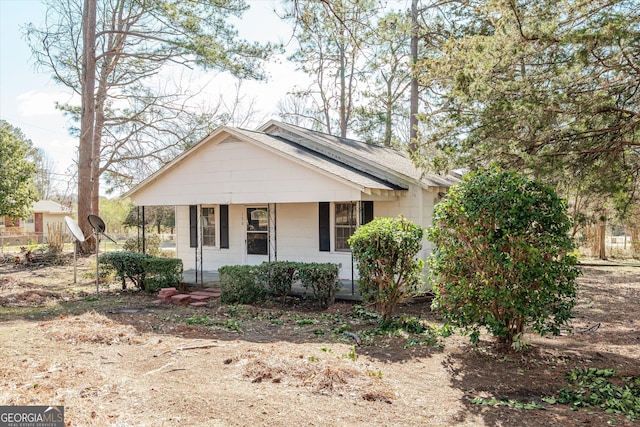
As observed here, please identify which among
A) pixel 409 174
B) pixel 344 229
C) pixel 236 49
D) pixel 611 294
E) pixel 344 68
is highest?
pixel 344 68

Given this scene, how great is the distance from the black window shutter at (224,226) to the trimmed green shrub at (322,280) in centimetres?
523

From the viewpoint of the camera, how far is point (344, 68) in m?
26.7

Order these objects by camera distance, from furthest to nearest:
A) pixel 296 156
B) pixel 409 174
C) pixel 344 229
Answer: pixel 344 229 < pixel 409 174 < pixel 296 156

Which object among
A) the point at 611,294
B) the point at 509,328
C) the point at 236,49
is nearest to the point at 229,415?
the point at 509,328

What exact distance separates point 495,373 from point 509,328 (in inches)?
29.5

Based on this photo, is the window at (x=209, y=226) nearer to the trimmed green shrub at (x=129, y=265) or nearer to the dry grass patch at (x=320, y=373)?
the trimmed green shrub at (x=129, y=265)

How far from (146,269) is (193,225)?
325 cm

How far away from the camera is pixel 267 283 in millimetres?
10047

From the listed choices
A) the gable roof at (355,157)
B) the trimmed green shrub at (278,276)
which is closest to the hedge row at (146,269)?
the trimmed green shrub at (278,276)

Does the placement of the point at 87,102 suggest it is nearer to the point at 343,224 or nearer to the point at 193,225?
the point at 193,225

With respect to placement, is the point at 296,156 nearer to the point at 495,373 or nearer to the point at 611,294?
Result: the point at 495,373

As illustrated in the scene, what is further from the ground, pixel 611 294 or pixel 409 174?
pixel 409 174

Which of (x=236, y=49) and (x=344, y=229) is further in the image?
(x=236, y=49)

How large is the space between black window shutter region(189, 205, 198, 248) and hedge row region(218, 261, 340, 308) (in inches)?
196
